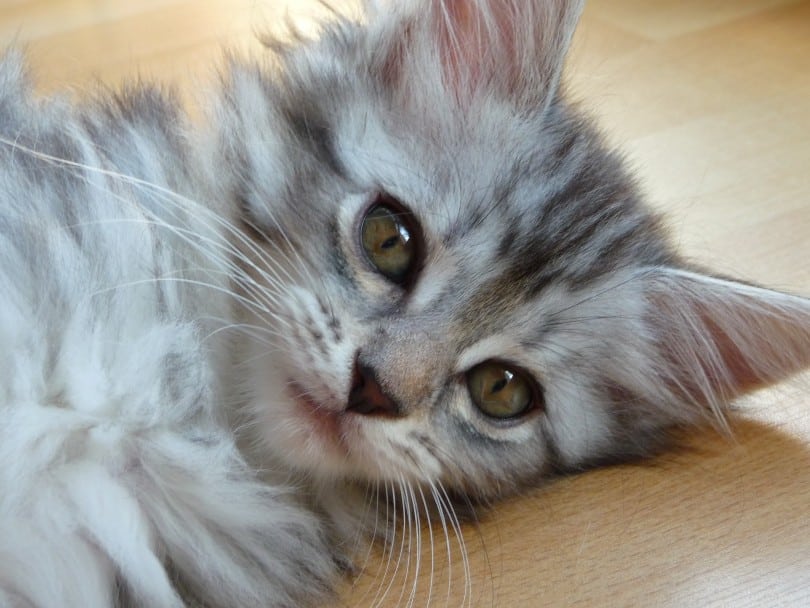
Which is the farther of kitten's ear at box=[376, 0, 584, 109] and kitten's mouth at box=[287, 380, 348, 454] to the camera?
kitten's ear at box=[376, 0, 584, 109]

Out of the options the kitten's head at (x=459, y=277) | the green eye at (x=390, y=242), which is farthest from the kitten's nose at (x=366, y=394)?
the green eye at (x=390, y=242)

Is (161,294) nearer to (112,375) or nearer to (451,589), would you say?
(112,375)

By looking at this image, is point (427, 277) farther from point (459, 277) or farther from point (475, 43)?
point (475, 43)

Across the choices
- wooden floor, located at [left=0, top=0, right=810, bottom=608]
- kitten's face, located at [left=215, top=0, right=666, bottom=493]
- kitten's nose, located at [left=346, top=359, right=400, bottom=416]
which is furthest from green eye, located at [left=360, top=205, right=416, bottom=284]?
wooden floor, located at [left=0, top=0, right=810, bottom=608]

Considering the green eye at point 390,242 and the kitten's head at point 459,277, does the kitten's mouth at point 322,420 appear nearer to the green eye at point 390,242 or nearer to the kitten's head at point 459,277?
the kitten's head at point 459,277

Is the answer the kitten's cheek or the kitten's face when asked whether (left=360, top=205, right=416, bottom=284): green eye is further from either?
the kitten's cheek

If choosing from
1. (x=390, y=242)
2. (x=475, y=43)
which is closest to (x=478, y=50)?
(x=475, y=43)

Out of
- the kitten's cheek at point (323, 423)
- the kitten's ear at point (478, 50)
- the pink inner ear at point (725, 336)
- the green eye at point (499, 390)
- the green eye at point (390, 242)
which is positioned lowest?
the pink inner ear at point (725, 336)
